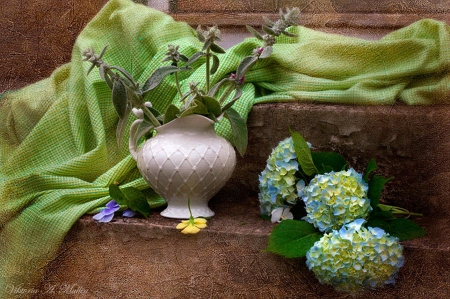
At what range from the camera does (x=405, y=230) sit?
0.97 m

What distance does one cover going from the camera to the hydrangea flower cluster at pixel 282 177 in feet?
3.54

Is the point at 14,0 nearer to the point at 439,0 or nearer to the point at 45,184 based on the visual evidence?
the point at 45,184

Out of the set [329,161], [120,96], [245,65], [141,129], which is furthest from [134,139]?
[329,161]

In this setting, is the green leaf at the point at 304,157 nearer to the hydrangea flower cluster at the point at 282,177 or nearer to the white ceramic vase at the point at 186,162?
the hydrangea flower cluster at the point at 282,177

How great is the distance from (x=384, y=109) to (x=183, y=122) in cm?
40

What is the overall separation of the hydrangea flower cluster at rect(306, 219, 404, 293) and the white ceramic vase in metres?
0.26

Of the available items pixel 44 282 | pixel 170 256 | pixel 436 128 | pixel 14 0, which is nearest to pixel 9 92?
pixel 14 0

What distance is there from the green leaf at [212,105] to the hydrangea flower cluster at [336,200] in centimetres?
24

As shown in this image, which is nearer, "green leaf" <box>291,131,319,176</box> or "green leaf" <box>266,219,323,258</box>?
"green leaf" <box>266,219,323,258</box>

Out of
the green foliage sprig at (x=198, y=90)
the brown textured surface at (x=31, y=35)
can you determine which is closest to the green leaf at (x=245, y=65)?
the green foliage sprig at (x=198, y=90)

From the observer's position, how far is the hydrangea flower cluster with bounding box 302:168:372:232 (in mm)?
952

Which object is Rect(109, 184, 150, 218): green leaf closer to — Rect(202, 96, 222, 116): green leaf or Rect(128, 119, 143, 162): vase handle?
Rect(128, 119, 143, 162): vase handle

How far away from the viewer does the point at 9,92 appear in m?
1.44

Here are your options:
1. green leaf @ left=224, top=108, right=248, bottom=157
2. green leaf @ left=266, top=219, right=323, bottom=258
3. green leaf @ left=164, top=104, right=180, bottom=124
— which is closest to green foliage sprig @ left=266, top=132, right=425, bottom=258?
green leaf @ left=266, top=219, right=323, bottom=258
